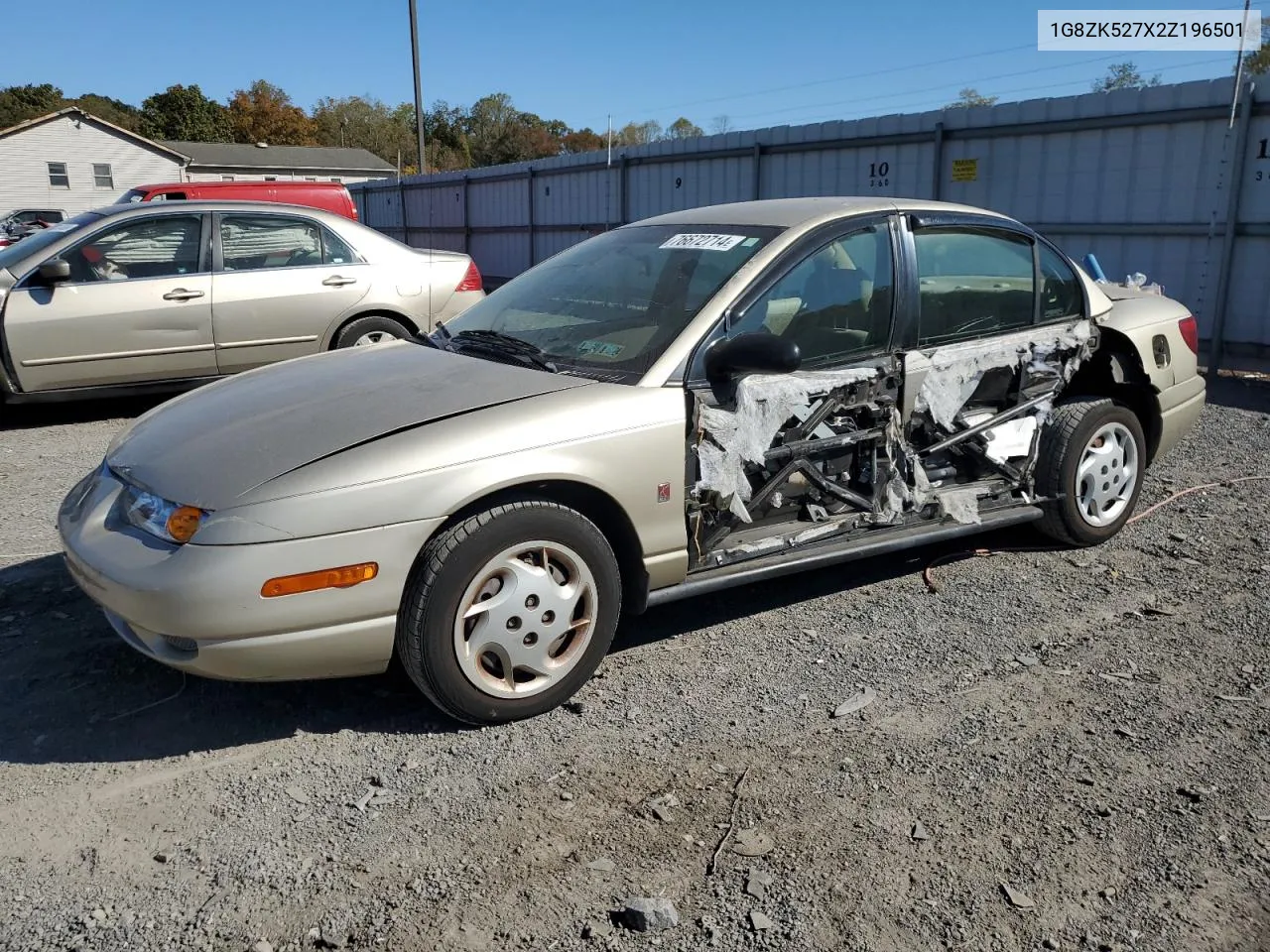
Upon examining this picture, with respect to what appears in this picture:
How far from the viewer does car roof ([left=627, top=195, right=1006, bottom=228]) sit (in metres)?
4.15

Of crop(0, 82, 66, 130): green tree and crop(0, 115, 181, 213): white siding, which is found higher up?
crop(0, 82, 66, 130): green tree

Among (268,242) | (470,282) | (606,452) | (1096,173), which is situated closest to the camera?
(606,452)

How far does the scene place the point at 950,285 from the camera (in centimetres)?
440

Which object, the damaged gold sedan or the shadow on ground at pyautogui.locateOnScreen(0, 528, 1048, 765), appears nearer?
the damaged gold sedan

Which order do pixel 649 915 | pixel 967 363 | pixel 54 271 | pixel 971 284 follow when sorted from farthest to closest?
pixel 54 271 → pixel 971 284 → pixel 967 363 → pixel 649 915

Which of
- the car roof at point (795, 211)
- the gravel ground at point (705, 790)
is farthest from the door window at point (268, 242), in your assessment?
the car roof at point (795, 211)

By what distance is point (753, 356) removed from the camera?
3549 millimetres

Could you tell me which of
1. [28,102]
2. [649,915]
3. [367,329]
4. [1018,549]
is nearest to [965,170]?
[367,329]

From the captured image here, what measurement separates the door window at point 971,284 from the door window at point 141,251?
575cm

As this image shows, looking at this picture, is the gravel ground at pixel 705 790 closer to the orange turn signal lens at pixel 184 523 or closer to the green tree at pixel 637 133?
the orange turn signal lens at pixel 184 523

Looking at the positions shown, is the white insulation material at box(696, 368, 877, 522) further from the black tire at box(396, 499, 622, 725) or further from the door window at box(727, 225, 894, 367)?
the black tire at box(396, 499, 622, 725)

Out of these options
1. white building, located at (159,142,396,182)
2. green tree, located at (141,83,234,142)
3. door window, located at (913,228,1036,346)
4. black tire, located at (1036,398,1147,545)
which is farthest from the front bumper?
green tree, located at (141,83,234,142)

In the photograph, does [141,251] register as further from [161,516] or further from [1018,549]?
[1018,549]

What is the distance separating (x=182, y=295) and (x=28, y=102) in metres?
88.1
